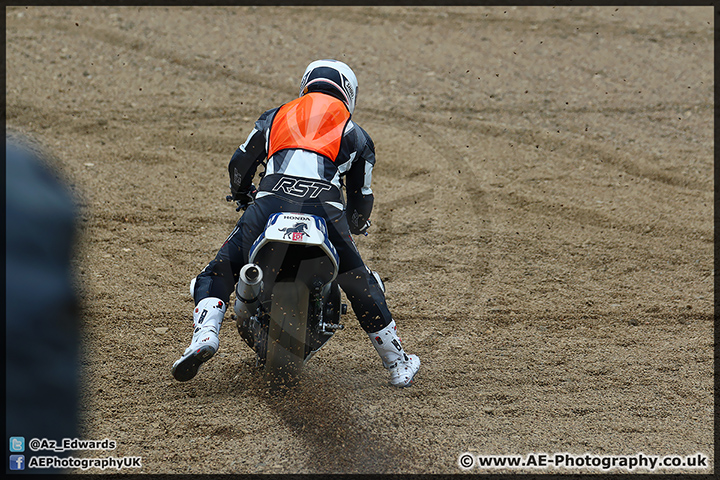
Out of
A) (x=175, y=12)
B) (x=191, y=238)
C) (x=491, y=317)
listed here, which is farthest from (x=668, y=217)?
(x=175, y=12)

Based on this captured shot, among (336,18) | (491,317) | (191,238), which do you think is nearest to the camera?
(491,317)

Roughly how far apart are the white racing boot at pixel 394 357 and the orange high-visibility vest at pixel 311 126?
3.98 feet

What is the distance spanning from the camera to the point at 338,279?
14.3 ft

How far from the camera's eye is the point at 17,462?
0.96m

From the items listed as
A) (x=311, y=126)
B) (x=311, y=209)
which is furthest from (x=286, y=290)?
(x=311, y=126)

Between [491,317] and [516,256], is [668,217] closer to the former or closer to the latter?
[516,256]

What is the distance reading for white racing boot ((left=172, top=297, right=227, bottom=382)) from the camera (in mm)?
3742

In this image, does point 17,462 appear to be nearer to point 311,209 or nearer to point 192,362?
point 192,362

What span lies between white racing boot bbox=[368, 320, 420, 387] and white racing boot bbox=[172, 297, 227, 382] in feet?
3.52

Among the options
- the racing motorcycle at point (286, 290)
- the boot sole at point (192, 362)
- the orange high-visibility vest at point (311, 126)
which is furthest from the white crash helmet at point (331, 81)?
the boot sole at point (192, 362)

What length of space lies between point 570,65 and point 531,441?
8490 millimetres

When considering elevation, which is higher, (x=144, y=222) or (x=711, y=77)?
(x=711, y=77)

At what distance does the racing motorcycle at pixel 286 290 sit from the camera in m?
3.87

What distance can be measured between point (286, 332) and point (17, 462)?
3.17m
